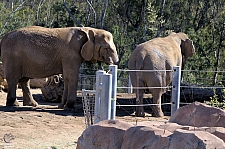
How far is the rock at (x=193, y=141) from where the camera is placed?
4.45 metres

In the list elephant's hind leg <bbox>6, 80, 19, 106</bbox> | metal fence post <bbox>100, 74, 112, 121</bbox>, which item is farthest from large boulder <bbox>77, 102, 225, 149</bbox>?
elephant's hind leg <bbox>6, 80, 19, 106</bbox>

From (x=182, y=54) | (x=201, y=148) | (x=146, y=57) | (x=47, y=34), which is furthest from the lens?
(x=182, y=54)

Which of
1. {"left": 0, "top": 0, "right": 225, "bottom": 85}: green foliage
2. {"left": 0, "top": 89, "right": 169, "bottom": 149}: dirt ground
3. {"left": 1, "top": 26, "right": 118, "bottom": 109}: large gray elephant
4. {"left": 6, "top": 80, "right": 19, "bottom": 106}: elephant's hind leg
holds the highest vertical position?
{"left": 0, "top": 0, "right": 225, "bottom": 85}: green foliage

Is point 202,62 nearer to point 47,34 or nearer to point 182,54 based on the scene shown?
point 182,54

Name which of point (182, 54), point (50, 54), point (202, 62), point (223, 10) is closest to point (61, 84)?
point (50, 54)

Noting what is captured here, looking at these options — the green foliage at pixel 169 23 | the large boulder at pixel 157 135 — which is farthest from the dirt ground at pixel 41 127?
the green foliage at pixel 169 23

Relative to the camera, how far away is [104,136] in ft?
16.7

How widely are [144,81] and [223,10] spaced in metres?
14.9

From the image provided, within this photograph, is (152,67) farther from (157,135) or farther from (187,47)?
(157,135)

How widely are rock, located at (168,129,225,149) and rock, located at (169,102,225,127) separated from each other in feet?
4.48

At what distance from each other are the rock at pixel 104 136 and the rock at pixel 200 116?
1.09 metres

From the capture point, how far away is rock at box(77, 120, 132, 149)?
16.5 feet

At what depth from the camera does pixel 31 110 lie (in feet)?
38.6

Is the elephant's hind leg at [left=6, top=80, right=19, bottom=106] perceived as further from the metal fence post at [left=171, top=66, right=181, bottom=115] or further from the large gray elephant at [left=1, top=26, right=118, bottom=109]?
the metal fence post at [left=171, top=66, right=181, bottom=115]
